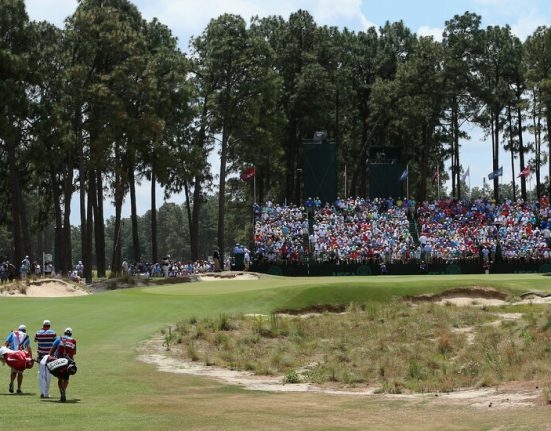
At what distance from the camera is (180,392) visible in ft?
71.7

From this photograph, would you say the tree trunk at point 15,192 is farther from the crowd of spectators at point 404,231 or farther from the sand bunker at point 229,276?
the crowd of spectators at point 404,231

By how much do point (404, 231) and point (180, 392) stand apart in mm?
41428

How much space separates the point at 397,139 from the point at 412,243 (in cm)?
3214

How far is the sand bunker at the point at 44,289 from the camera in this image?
4444 centimetres

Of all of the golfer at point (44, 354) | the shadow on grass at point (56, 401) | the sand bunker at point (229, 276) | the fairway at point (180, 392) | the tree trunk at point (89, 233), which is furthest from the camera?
the tree trunk at point (89, 233)

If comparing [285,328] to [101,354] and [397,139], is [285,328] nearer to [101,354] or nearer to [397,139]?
[101,354]

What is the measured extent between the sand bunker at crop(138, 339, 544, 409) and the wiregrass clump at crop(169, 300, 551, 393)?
502 mm

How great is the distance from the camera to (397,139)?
3561 inches

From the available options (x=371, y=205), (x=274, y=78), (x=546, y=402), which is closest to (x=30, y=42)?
(x=274, y=78)

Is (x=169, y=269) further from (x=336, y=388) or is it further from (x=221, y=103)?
(x=336, y=388)

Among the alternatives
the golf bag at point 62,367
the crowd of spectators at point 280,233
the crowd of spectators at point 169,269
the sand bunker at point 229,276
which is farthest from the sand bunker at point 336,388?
the crowd of spectators at point 169,269

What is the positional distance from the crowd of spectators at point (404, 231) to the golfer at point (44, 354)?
37528 mm

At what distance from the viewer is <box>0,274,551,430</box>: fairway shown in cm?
1650

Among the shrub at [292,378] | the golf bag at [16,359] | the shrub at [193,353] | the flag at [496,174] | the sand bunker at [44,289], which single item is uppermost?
the flag at [496,174]
